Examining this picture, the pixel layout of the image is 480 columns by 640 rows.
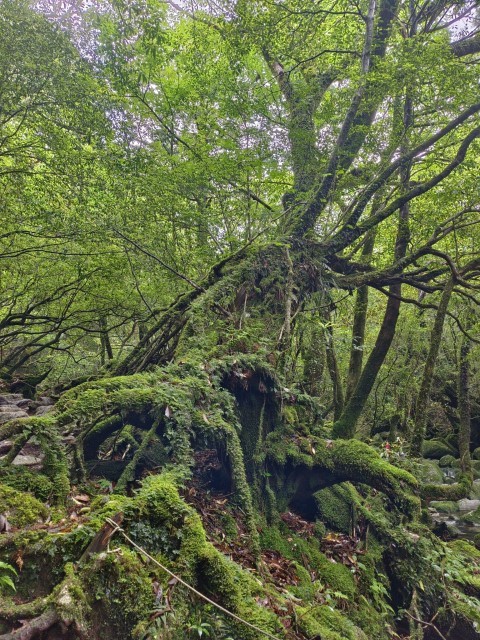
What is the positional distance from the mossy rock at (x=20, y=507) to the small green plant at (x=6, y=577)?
0.42 meters

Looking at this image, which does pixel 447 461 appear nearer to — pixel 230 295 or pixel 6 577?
pixel 230 295

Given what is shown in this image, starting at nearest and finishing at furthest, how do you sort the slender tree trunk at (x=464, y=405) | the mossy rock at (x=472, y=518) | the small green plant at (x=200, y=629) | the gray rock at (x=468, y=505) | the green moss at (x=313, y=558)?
the small green plant at (x=200, y=629) < the green moss at (x=313, y=558) < the mossy rock at (x=472, y=518) < the slender tree trunk at (x=464, y=405) < the gray rock at (x=468, y=505)

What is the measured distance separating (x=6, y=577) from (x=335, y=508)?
5.25m

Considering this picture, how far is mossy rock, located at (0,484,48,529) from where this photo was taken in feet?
8.45

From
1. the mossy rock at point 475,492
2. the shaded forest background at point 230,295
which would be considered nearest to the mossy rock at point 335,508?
the shaded forest background at point 230,295

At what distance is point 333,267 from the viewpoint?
8.66 metres

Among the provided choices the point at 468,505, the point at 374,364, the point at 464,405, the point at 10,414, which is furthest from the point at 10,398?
the point at 468,505

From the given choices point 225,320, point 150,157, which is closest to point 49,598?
point 225,320

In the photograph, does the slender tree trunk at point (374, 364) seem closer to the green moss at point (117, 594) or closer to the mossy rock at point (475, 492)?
the green moss at point (117, 594)

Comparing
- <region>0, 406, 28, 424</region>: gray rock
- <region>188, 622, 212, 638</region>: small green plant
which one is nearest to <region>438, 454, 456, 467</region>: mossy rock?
<region>0, 406, 28, 424</region>: gray rock

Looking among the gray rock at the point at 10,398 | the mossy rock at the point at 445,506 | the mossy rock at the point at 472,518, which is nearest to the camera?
the gray rock at the point at 10,398

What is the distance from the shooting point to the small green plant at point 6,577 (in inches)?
78.5

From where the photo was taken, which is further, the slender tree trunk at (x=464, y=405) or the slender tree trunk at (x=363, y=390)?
the slender tree trunk at (x=464, y=405)

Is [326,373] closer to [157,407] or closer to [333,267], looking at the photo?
[333,267]
